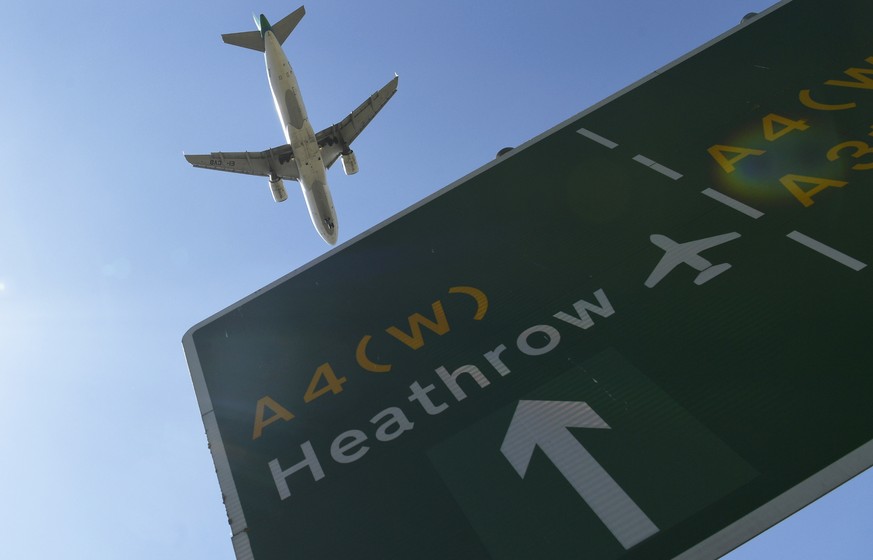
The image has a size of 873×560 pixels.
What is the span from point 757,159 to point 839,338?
1.35 m

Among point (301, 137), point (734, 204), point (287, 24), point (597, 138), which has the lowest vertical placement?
point (734, 204)

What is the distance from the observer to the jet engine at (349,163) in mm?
30469

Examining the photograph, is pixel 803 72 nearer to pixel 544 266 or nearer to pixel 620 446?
pixel 544 266

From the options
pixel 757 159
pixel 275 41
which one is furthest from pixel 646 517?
pixel 275 41

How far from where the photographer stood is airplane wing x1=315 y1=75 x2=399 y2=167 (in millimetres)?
30594

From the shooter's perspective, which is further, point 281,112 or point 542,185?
point 281,112

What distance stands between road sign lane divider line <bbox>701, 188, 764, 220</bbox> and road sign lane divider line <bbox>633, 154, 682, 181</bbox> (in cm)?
26

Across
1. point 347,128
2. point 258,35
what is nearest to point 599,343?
point 347,128

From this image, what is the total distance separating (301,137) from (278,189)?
3322 mm

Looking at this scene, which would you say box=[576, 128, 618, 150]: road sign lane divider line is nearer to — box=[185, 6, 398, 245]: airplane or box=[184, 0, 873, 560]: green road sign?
box=[184, 0, 873, 560]: green road sign

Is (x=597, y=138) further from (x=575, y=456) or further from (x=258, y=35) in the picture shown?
(x=258, y=35)

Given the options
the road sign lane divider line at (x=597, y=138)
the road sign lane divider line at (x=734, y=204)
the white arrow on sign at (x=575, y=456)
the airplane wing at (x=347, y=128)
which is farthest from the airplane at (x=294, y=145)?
the white arrow on sign at (x=575, y=456)

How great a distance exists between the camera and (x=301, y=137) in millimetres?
27656

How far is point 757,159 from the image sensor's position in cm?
378
